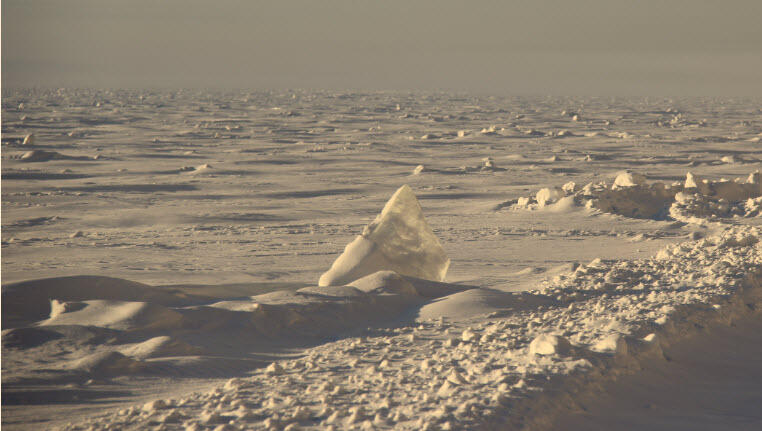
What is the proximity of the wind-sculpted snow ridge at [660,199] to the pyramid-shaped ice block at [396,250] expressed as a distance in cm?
345

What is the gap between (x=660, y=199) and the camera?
29.6ft

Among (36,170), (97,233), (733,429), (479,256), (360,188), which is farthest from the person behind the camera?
(36,170)

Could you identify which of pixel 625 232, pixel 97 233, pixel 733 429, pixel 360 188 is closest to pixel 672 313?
pixel 733 429

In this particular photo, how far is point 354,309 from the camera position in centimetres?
436

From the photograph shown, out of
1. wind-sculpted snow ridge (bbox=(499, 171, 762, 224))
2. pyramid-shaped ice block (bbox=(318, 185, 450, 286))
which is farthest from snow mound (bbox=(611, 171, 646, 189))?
Result: pyramid-shaped ice block (bbox=(318, 185, 450, 286))

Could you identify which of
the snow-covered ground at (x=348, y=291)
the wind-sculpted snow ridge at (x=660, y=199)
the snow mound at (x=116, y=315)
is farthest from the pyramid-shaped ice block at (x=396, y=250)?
the wind-sculpted snow ridge at (x=660, y=199)

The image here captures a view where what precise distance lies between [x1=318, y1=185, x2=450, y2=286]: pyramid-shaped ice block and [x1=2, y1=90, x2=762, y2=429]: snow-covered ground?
0.05ft

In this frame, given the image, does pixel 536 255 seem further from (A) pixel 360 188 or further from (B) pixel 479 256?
(A) pixel 360 188

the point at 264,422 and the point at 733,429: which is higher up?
the point at 264,422

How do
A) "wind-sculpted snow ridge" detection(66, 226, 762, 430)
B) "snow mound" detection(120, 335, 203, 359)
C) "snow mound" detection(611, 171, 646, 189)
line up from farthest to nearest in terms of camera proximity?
"snow mound" detection(611, 171, 646, 189) < "snow mound" detection(120, 335, 203, 359) < "wind-sculpted snow ridge" detection(66, 226, 762, 430)

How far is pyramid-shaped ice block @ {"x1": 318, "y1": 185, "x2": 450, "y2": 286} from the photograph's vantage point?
5219 millimetres

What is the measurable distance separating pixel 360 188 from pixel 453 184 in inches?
56.6

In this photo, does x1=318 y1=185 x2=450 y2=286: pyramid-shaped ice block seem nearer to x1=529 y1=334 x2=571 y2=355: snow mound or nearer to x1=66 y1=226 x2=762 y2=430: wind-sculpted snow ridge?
x1=66 y1=226 x2=762 y2=430: wind-sculpted snow ridge

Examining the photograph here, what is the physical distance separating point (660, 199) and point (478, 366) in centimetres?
655
